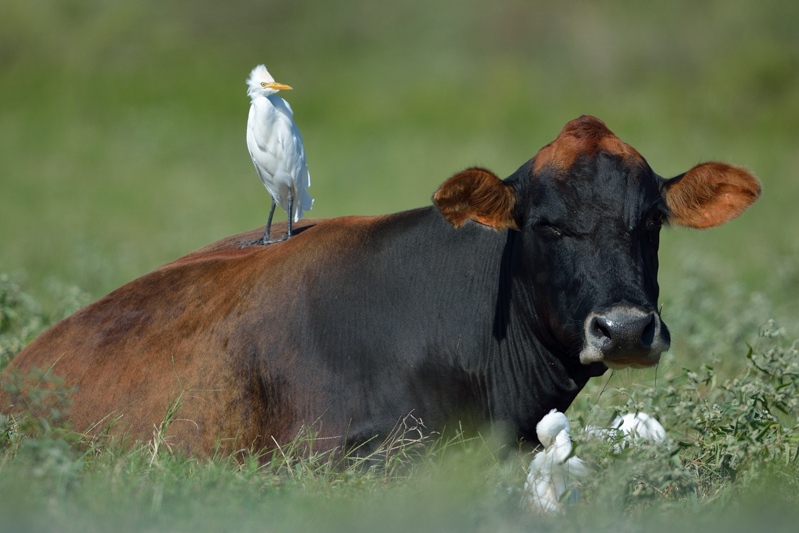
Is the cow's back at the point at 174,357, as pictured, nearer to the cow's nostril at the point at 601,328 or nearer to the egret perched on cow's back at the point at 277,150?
the egret perched on cow's back at the point at 277,150

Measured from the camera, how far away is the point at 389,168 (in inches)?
855

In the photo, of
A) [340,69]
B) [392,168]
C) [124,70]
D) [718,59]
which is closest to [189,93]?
[124,70]

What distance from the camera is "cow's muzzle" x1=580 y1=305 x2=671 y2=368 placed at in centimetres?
507

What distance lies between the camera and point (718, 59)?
2733 centimetres

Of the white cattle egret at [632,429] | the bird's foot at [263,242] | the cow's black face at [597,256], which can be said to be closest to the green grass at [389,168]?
the white cattle egret at [632,429]

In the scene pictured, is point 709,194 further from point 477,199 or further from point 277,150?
point 277,150

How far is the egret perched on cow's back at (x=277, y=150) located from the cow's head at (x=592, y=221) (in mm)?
1614

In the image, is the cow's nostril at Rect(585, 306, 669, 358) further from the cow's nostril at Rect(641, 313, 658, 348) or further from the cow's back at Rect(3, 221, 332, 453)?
the cow's back at Rect(3, 221, 332, 453)

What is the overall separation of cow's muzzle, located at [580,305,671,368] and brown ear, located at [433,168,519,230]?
0.73m

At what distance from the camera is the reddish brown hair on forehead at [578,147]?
552 cm

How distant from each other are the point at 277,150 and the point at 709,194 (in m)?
2.48

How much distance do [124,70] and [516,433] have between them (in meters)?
22.3

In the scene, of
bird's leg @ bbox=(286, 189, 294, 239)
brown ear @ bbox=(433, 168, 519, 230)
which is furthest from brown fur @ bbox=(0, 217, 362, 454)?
brown ear @ bbox=(433, 168, 519, 230)

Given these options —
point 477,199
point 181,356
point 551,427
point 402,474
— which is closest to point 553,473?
point 551,427
